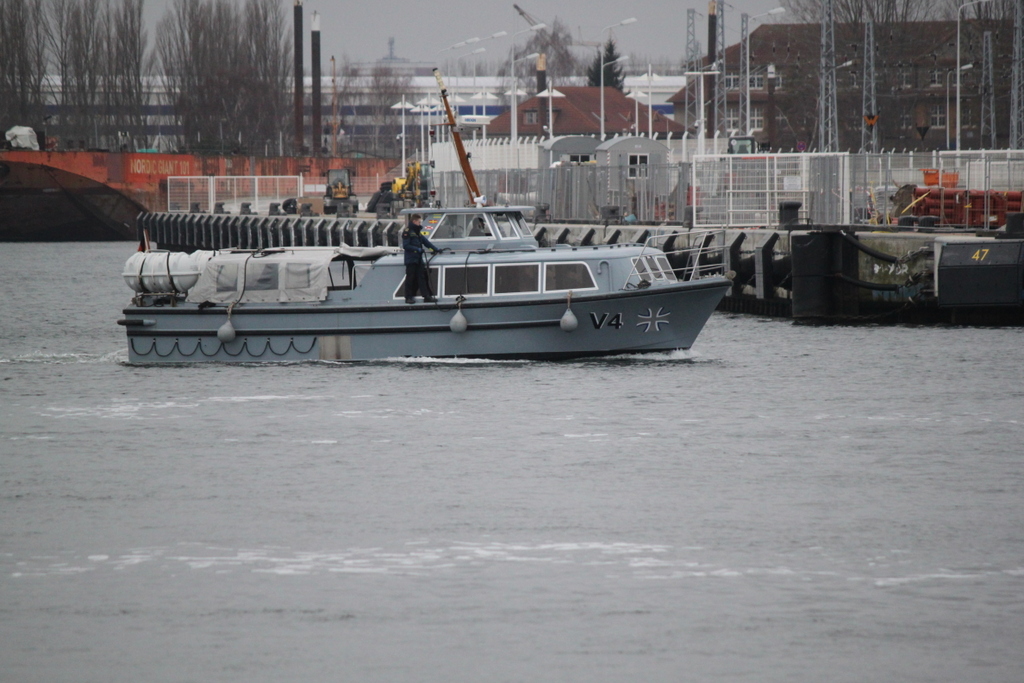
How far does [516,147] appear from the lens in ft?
228

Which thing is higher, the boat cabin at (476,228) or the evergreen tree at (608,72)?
the evergreen tree at (608,72)

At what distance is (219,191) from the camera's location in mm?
88688

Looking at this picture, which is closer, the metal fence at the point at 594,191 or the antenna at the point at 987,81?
the metal fence at the point at 594,191

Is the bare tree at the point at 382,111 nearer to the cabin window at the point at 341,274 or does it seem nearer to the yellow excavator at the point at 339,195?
the yellow excavator at the point at 339,195

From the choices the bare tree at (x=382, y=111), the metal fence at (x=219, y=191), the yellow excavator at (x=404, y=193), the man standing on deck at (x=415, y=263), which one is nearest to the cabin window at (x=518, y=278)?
the man standing on deck at (x=415, y=263)

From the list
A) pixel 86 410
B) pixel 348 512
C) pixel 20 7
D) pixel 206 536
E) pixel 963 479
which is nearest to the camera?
pixel 206 536

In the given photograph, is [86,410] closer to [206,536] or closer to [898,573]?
[206,536]

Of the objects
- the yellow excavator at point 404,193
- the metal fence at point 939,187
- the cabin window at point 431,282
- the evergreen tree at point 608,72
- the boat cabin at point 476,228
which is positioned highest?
the evergreen tree at point 608,72

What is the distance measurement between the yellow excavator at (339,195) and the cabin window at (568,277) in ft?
168

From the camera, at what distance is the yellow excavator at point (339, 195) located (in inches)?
3007

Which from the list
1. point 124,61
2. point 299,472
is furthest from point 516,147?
point 299,472

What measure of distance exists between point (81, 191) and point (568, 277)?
68304 mm

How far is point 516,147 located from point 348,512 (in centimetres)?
5513

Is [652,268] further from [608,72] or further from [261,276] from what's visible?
[608,72]
